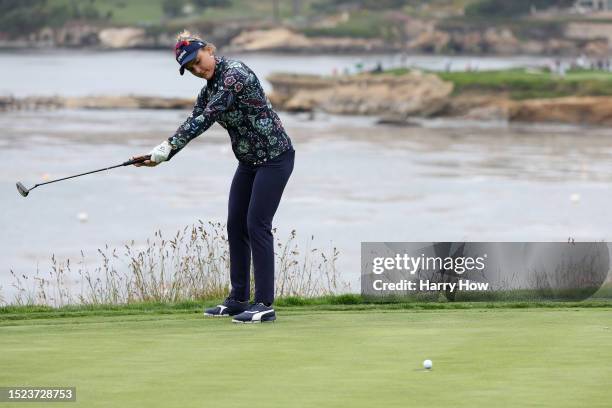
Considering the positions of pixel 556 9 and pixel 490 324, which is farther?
pixel 556 9

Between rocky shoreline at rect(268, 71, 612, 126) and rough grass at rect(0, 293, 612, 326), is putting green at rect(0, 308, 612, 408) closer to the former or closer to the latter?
rough grass at rect(0, 293, 612, 326)

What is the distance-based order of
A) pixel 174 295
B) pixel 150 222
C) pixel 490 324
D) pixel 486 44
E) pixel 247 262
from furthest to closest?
1. pixel 486 44
2. pixel 150 222
3. pixel 174 295
4. pixel 247 262
5. pixel 490 324

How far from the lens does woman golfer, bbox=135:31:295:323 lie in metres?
8.88

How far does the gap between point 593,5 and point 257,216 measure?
16524cm

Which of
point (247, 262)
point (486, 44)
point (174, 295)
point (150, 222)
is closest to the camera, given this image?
point (247, 262)

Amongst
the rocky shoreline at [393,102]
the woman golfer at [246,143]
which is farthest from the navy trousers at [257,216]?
the rocky shoreline at [393,102]

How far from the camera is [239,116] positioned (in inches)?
355

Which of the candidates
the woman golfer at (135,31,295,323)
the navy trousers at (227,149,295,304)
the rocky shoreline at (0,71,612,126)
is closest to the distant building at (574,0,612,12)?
the rocky shoreline at (0,71,612,126)

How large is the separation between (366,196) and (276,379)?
1141 inches

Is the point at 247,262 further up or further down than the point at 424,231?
further up

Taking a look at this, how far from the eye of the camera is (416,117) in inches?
2682

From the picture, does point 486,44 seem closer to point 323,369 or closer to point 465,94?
point 465,94

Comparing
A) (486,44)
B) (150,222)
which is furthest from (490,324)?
(486,44)

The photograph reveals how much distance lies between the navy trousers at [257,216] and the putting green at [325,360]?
0.40 meters
